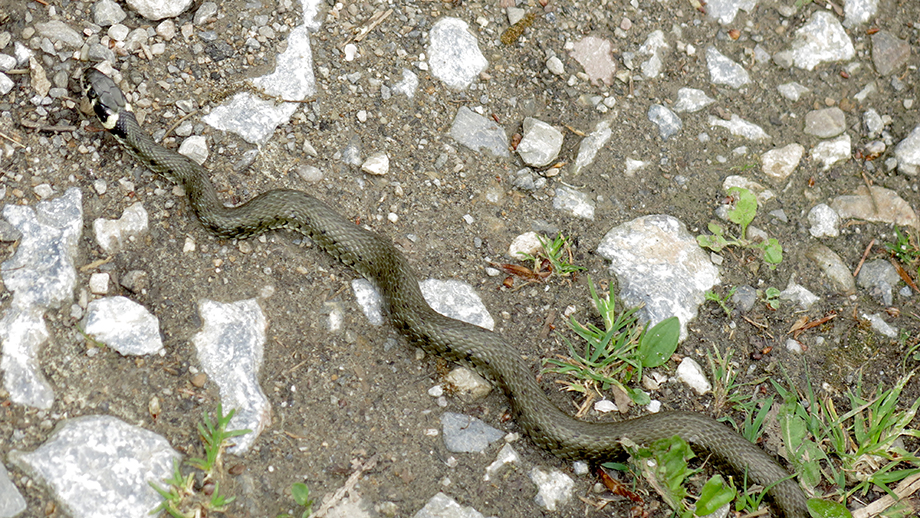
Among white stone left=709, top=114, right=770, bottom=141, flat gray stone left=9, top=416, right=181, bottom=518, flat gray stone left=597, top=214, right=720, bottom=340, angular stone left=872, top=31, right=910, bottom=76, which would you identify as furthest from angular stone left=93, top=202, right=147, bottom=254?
angular stone left=872, top=31, right=910, bottom=76

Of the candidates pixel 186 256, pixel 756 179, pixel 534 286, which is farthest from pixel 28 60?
pixel 756 179

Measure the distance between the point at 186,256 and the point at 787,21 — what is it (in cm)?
485

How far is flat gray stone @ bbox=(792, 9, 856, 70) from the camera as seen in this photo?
542cm

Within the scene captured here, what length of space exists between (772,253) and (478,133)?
7.11ft

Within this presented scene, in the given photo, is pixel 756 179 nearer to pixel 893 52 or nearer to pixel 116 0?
pixel 893 52

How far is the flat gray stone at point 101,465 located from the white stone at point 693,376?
294 centimetres

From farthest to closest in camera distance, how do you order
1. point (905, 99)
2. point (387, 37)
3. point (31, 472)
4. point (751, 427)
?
point (905, 99) < point (387, 37) < point (751, 427) < point (31, 472)

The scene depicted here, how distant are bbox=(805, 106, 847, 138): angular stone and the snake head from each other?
15.9ft

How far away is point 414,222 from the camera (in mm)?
4594

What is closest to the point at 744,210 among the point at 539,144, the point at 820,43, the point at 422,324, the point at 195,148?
the point at 539,144

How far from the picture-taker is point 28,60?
440cm

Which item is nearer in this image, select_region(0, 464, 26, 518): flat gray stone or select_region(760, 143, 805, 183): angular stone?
select_region(0, 464, 26, 518): flat gray stone

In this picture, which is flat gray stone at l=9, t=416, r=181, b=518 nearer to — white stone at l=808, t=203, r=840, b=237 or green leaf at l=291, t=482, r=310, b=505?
green leaf at l=291, t=482, r=310, b=505

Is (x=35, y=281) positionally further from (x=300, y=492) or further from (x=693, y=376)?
(x=693, y=376)
